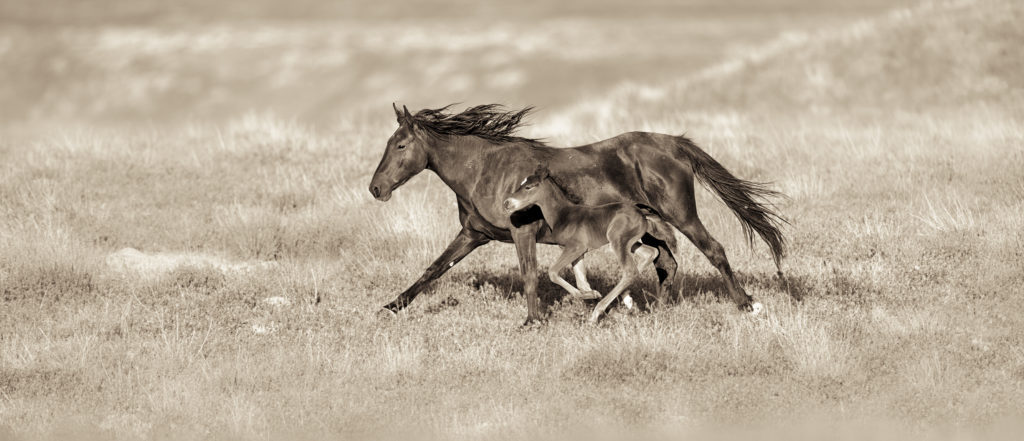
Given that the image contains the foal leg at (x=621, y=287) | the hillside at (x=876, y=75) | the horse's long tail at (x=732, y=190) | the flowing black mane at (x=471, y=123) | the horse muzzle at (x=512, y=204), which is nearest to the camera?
the horse muzzle at (x=512, y=204)

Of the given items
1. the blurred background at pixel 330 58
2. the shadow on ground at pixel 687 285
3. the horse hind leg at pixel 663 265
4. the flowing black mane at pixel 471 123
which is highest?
the flowing black mane at pixel 471 123

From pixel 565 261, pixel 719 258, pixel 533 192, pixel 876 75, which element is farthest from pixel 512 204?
pixel 876 75

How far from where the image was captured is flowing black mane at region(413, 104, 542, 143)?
10023 mm

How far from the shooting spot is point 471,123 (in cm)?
1012

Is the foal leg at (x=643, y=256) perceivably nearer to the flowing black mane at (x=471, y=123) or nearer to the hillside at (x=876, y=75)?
the flowing black mane at (x=471, y=123)

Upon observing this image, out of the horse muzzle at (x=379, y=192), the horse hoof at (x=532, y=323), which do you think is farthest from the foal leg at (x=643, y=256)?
the horse muzzle at (x=379, y=192)

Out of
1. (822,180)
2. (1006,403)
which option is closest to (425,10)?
(822,180)

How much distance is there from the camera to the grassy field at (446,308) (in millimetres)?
8094

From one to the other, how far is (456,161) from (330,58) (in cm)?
5207

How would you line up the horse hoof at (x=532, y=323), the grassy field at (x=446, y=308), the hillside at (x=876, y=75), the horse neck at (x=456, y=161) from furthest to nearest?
the hillside at (x=876, y=75)
the horse neck at (x=456, y=161)
the horse hoof at (x=532, y=323)
the grassy field at (x=446, y=308)

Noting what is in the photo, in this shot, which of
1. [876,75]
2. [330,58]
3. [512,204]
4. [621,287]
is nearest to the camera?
[512,204]

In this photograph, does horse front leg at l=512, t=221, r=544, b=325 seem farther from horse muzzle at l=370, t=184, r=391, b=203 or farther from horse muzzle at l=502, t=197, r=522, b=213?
horse muzzle at l=370, t=184, r=391, b=203

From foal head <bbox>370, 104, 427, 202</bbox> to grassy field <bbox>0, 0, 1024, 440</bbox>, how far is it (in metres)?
1.18

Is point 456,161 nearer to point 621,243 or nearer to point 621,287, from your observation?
point 621,243
